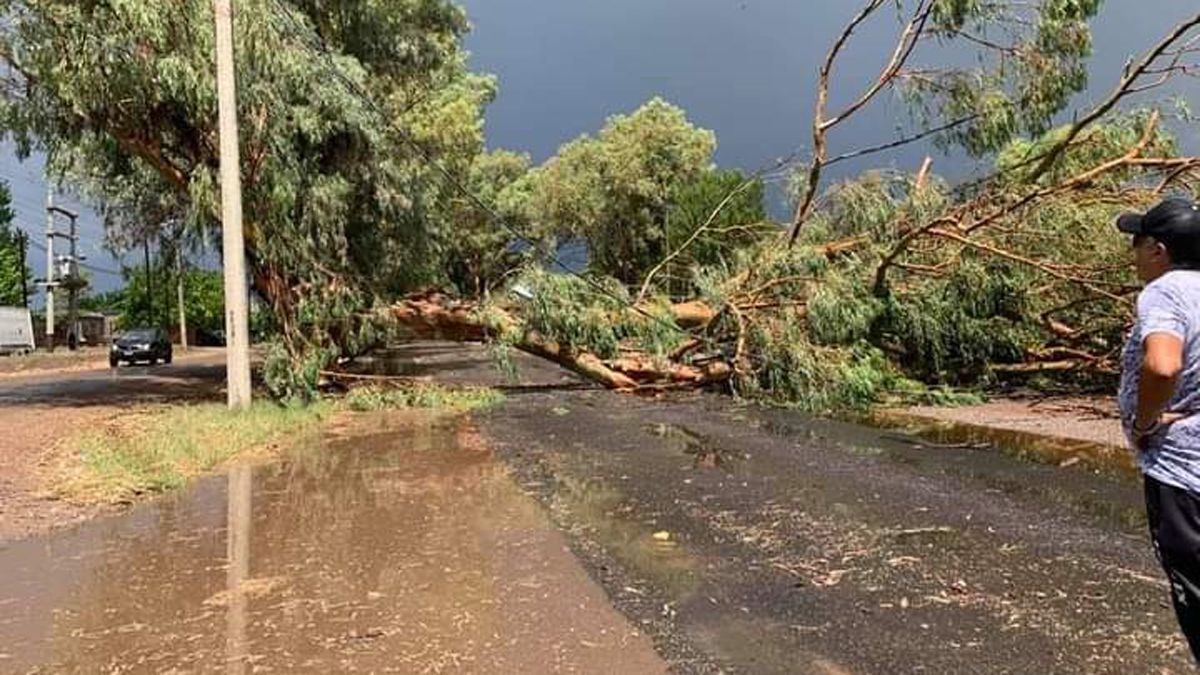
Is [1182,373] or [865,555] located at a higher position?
[1182,373]

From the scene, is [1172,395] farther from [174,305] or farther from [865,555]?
[174,305]

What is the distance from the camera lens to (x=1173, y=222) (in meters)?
2.91

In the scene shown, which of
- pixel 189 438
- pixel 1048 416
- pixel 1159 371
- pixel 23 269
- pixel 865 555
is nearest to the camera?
pixel 1159 371

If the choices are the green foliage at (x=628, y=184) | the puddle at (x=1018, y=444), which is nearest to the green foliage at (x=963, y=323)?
the puddle at (x=1018, y=444)

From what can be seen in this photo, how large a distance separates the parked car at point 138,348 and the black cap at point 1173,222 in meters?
34.3

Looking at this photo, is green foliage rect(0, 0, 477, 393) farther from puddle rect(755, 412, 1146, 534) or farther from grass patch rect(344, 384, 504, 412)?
puddle rect(755, 412, 1146, 534)

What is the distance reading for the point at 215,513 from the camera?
7938 millimetres

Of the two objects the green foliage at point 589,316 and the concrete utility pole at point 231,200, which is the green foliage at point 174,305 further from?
the concrete utility pole at point 231,200

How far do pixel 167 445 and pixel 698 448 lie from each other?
230 inches

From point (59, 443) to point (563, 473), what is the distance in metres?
6.23

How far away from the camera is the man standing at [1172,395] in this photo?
276 cm

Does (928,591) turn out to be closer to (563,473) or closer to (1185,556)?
(1185,556)

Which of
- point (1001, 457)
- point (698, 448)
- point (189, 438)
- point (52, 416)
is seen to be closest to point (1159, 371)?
point (1001, 457)

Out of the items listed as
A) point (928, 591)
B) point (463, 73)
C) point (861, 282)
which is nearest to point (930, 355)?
point (861, 282)
